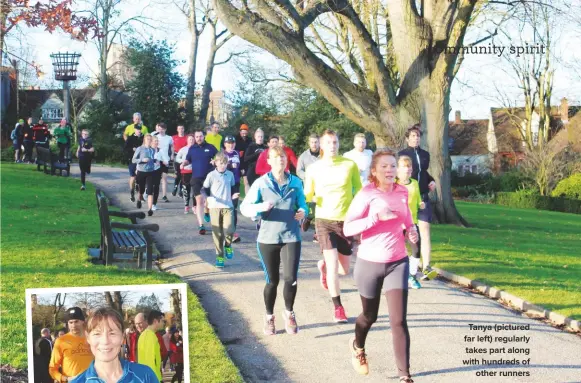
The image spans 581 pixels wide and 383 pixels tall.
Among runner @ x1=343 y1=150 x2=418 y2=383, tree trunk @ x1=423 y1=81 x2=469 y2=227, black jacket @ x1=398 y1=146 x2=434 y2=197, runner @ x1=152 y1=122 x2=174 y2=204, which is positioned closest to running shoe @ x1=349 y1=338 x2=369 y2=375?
runner @ x1=343 y1=150 x2=418 y2=383

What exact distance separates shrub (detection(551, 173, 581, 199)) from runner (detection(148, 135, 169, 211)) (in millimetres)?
32926

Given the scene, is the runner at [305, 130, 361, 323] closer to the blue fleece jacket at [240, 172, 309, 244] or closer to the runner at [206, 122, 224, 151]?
the blue fleece jacket at [240, 172, 309, 244]

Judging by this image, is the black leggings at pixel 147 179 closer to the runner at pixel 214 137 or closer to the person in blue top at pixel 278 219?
the runner at pixel 214 137

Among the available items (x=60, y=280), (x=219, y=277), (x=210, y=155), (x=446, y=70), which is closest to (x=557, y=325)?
(x=219, y=277)

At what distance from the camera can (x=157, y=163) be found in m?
18.1

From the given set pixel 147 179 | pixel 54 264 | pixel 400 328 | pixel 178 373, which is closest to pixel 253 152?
pixel 147 179

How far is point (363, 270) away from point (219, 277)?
488 centimetres

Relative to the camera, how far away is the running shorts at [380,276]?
22.6ft

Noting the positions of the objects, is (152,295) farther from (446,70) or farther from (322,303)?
(446,70)

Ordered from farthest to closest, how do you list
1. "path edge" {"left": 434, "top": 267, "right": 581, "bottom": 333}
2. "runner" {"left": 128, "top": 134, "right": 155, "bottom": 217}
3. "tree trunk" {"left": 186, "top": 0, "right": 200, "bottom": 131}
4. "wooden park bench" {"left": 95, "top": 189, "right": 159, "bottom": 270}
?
"tree trunk" {"left": 186, "top": 0, "right": 200, "bottom": 131}
"runner" {"left": 128, "top": 134, "right": 155, "bottom": 217}
"wooden park bench" {"left": 95, "top": 189, "right": 159, "bottom": 270}
"path edge" {"left": 434, "top": 267, "right": 581, "bottom": 333}

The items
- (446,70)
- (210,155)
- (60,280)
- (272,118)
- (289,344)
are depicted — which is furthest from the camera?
(272,118)

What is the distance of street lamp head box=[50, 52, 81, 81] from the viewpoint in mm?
29906

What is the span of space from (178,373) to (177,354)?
0.52 ft

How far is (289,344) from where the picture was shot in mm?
8234
